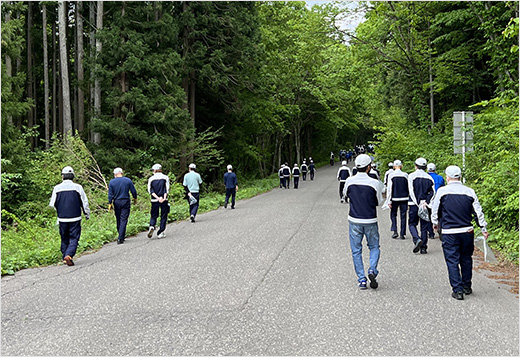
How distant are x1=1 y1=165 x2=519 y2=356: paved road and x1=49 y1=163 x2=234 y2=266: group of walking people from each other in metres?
0.65

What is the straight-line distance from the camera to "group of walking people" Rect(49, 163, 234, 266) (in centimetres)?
900

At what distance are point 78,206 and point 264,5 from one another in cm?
3054

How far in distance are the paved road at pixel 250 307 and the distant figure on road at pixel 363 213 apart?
46cm

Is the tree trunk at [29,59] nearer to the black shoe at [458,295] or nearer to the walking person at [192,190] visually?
the walking person at [192,190]

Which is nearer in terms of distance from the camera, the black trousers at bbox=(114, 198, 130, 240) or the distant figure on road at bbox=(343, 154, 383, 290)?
the distant figure on road at bbox=(343, 154, 383, 290)

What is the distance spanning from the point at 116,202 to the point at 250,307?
255 inches

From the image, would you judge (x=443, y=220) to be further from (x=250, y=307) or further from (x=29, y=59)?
(x=29, y=59)

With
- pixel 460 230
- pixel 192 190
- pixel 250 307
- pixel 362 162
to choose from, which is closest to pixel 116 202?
pixel 192 190

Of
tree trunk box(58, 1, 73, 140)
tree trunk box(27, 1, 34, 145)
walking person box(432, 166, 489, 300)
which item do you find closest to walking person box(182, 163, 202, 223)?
walking person box(432, 166, 489, 300)

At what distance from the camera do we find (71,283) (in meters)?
7.41

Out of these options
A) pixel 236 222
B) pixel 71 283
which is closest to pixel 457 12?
pixel 236 222

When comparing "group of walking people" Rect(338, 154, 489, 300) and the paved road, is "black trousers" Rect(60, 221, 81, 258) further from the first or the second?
"group of walking people" Rect(338, 154, 489, 300)

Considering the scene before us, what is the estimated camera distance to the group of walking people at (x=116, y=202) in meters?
9.00

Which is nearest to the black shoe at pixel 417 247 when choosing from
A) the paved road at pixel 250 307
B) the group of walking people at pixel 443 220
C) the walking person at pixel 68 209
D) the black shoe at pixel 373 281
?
the paved road at pixel 250 307
